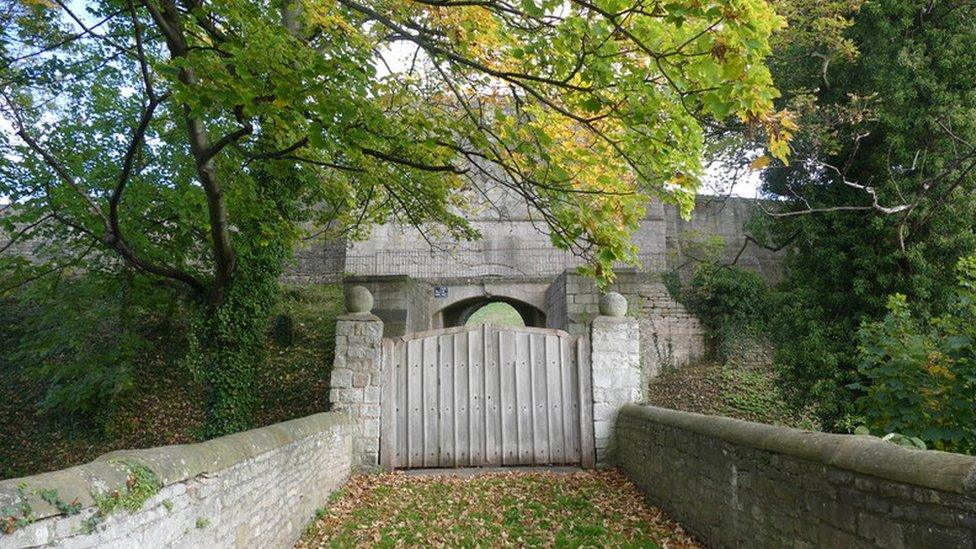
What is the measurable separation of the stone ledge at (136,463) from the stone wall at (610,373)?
4158mm

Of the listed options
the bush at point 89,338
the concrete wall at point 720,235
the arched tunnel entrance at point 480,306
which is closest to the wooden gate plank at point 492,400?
the bush at point 89,338

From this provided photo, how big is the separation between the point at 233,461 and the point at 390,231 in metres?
11.0

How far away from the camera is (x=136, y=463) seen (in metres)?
2.70

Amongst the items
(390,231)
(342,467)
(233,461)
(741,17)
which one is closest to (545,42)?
(741,17)

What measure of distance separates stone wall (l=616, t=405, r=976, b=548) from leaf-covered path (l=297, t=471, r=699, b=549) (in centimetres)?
41

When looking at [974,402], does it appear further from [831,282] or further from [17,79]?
[17,79]

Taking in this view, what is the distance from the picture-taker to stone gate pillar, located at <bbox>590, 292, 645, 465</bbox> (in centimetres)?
783

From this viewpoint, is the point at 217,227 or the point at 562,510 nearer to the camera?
the point at 562,510

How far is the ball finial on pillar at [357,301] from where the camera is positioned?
25.8 feet

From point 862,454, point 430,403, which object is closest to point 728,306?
point 430,403

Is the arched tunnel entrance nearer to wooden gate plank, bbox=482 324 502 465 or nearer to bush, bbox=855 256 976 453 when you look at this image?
wooden gate plank, bbox=482 324 502 465

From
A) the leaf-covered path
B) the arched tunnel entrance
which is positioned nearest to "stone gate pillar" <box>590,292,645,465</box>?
the leaf-covered path

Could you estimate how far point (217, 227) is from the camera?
299 inches

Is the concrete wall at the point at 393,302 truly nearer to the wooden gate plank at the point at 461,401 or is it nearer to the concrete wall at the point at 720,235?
the wooden gate plank at the point at 461,401
